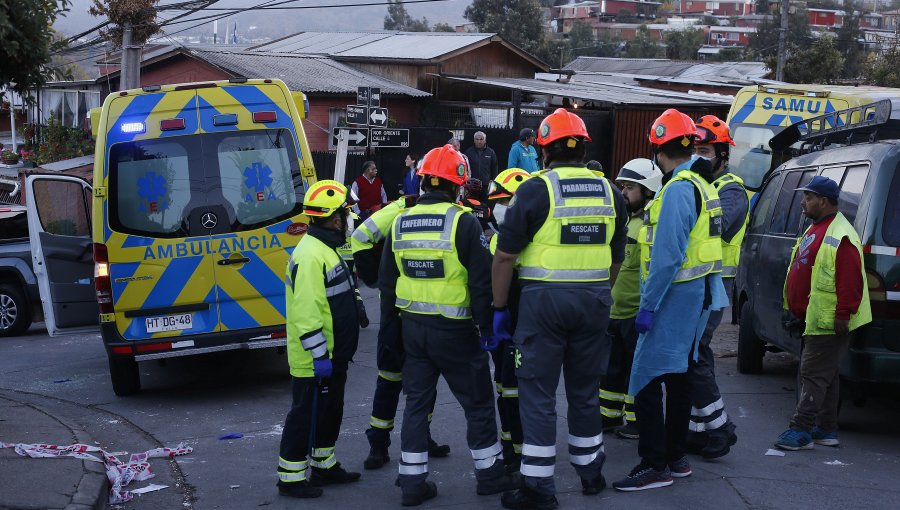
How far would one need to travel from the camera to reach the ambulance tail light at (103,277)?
335 inches

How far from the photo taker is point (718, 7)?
179 meters

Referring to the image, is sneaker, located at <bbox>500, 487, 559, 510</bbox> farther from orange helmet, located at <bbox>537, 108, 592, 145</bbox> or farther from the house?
the house

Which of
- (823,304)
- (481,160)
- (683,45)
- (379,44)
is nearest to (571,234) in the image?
(823,304)

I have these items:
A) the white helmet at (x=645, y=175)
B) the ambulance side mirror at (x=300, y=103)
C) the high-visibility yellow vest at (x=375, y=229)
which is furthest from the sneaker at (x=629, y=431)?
the ambulance side mirror at (x=300, y=103)

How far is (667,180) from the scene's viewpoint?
6.34 metres

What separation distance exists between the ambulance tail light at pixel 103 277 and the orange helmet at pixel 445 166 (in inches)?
146

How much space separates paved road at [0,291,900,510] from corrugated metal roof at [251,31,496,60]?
20553 mm

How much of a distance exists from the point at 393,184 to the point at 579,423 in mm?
16936

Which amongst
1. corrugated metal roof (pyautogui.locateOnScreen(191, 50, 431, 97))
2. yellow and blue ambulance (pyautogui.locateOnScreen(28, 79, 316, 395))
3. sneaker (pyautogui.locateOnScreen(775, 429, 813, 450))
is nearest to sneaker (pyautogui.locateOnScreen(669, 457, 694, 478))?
sneaker (pyautogui.locateOnScreen(775, 429, 813, 450))

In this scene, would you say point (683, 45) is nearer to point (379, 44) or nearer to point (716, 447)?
point (379, 44)

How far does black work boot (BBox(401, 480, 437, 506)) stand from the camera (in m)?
5.77

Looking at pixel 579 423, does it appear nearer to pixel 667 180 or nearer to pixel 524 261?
pixel 524 261

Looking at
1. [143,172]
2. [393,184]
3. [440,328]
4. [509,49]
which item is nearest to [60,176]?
[143,172]

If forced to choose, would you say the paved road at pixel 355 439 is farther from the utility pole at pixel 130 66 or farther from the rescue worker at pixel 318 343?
the utility pole at pixel 130 66
